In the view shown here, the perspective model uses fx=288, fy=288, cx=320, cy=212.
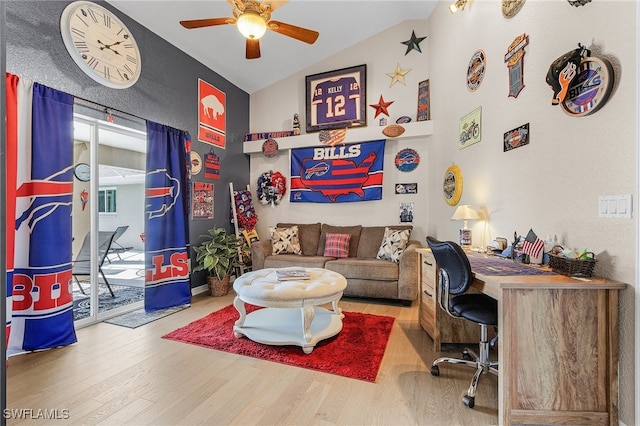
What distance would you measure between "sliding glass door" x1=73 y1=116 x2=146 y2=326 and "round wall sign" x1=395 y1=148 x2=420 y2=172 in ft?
10.9

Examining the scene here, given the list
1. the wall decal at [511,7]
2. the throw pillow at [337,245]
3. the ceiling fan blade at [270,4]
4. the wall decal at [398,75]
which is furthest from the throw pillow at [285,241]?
the wall decal at [511,7]

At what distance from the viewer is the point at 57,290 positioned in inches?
91.4

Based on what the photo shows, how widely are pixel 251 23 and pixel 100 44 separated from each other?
160 centimetres

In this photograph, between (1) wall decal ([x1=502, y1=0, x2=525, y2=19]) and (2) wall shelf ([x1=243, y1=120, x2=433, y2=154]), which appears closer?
(1) wall decal ([x1=502, y1=0, x2=525, y2=19])

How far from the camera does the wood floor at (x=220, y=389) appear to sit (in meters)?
1.54

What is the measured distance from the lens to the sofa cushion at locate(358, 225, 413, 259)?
401 centimetres

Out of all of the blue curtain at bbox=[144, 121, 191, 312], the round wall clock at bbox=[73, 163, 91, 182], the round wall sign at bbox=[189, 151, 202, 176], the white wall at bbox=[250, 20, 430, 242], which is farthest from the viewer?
the white wall at bbox=[250, 20, 430, 242]

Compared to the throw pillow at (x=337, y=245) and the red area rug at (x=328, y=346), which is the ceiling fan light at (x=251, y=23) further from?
the throw pillow at (x=337, y=245)

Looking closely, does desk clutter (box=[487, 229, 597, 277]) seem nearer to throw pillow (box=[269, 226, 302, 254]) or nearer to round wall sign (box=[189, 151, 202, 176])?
throw pillow (box=[269, 226, 302, 254])

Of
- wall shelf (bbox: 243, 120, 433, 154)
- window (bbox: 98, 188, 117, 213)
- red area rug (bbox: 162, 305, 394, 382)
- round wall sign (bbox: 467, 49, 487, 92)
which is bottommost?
red area rug (bbox: 162, 305, 394, 382)

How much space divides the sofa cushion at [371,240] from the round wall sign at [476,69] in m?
1.87

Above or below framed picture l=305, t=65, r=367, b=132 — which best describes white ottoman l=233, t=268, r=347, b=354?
below

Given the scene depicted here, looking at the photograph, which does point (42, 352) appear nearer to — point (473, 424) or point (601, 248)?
point (473, 424)

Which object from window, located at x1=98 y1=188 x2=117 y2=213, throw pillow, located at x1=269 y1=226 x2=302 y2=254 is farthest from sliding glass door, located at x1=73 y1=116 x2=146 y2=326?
throw pillow, located at x1=269 y1=226 x2=302 y2=254
